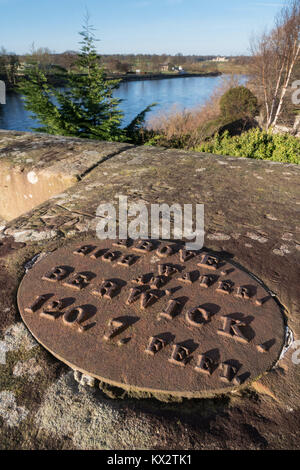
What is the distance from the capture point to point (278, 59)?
14578 millimetres

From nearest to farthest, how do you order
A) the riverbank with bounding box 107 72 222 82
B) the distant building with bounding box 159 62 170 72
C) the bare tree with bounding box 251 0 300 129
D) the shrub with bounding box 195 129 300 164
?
the shrub with bounding box 195 129 300 164
the bare tree with bounding box 251 0 300 129
the riverbank with bounding box 107 72 222 82
the distant building with bounding box 159 62 170 72

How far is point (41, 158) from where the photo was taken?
3.24 metres

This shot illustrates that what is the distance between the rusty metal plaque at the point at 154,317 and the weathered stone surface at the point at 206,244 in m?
0.07

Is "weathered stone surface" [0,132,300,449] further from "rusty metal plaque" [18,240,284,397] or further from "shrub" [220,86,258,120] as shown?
"shrub" [220,86,258,120]

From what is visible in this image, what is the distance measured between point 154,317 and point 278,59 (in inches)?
673

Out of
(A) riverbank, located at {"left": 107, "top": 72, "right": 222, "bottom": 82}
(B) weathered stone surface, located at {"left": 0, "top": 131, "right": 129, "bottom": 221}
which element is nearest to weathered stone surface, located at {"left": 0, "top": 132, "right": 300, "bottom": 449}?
(B) weathered stone surface, located at {"left": 0, "top": 131, "right": 129, "bottom": 221}

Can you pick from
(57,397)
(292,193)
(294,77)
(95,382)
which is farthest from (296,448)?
(294,77)

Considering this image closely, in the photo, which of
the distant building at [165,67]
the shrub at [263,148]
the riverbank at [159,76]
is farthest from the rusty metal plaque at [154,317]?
the distant building at [165,67]

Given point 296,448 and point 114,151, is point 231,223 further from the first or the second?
point 114,151

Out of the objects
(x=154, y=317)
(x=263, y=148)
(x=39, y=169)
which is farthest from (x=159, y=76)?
(x=154, y=317)

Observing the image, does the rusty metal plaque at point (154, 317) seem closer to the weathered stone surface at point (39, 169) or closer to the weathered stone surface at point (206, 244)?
the weathered stone surface at point (206, 244)

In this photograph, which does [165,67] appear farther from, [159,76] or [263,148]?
[263,148]

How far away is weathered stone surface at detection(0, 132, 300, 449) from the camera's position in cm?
99

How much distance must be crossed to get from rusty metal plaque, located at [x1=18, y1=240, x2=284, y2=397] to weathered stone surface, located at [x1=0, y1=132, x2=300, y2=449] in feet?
0.22
